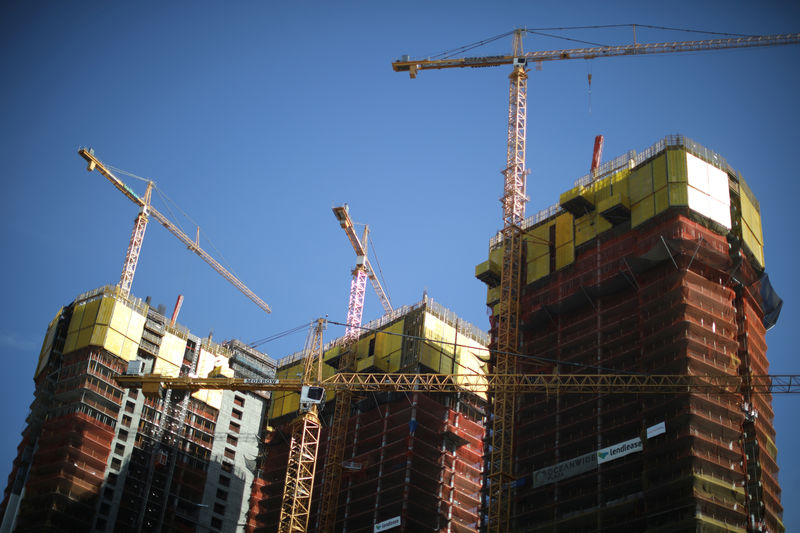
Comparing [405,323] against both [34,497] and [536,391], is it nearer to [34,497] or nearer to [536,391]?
[536,391]

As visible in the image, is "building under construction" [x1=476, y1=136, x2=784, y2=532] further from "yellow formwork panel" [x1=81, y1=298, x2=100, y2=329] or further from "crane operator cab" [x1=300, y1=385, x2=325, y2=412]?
"yellow formwork panel" [x1=81, y1=298, x2=100, y2=329]

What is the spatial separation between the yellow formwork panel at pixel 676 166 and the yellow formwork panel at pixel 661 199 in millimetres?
1441

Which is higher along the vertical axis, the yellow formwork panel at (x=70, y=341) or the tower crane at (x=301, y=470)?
the yellow formwork panel at (x=70, y=341)

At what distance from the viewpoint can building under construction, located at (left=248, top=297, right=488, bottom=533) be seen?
143 meters

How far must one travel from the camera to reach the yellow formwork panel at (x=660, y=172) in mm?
131000

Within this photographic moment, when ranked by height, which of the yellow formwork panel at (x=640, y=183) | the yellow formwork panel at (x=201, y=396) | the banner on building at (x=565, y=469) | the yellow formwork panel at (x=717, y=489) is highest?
the yellow formwork panel at (x=640, y=183)

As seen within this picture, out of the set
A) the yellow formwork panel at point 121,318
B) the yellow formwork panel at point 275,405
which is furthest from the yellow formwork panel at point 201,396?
the yellow formwork panel at point 121,318

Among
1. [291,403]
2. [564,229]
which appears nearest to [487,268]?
[564,229]

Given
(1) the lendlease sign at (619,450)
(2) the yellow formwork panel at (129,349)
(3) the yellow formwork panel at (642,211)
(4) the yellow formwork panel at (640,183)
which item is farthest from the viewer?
(2) the yellow formwork panel at (129,349)

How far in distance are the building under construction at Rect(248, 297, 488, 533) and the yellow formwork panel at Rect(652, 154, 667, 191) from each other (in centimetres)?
3209

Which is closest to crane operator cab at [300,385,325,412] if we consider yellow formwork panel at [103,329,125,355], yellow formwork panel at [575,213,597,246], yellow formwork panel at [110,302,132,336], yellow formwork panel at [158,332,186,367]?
yellow formwork panel at [575,213,597,246]

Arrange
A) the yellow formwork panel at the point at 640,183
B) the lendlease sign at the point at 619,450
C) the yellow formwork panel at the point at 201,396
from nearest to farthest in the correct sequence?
the lendlease sign at the point at 619,450
the yellow formwork panel at the point at 640,183
the yellow formwork panel at the point at 201,396

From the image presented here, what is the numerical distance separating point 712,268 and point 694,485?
28286 mm

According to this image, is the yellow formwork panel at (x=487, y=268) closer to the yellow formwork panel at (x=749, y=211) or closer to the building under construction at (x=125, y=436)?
the yellow formwork panel at (x=749, y=211)
